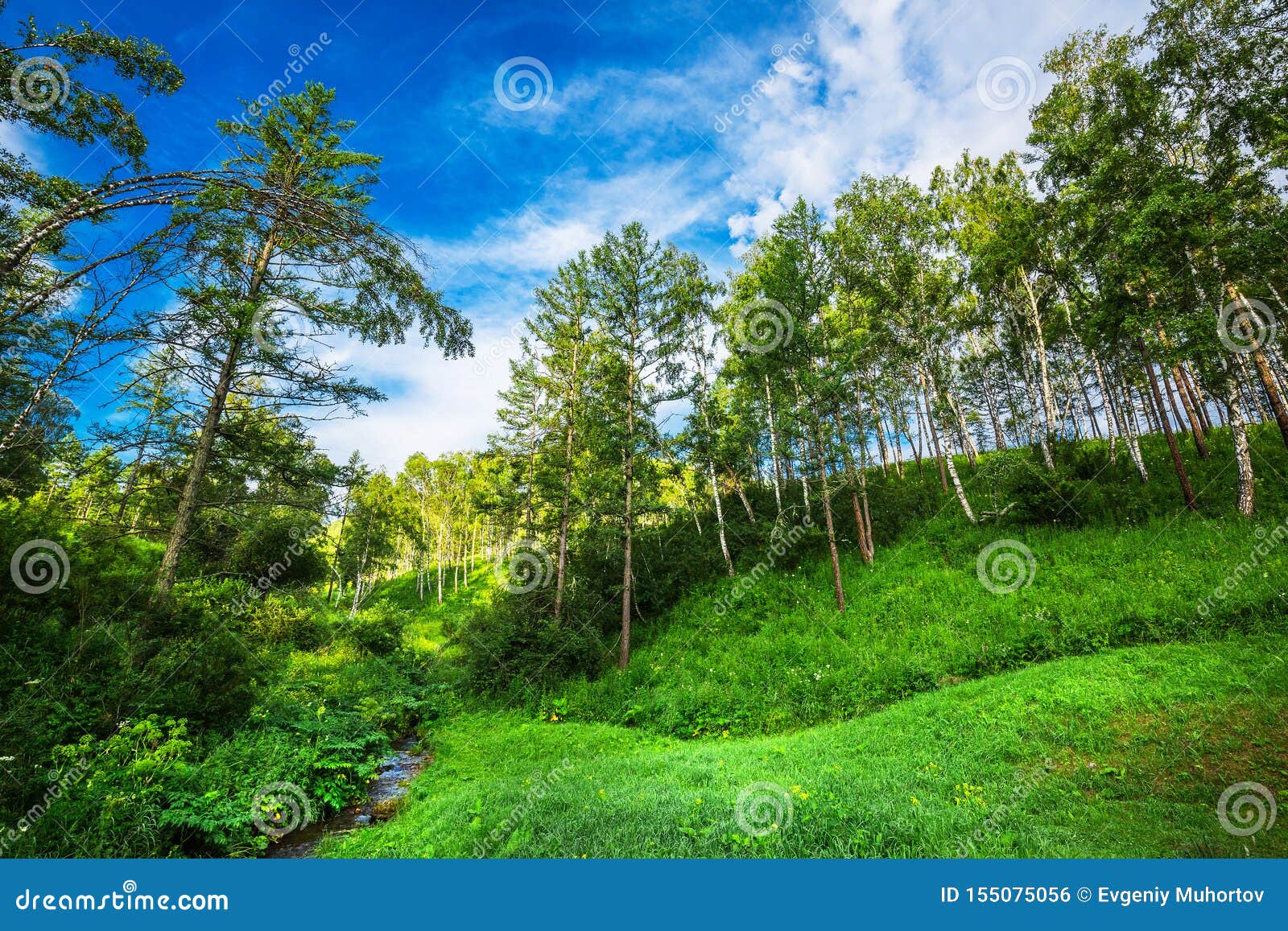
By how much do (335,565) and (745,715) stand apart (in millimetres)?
29854

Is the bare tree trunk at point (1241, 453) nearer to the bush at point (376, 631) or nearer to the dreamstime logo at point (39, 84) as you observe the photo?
the dreamstime logo at point (39, 84)

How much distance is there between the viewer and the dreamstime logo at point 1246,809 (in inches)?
193

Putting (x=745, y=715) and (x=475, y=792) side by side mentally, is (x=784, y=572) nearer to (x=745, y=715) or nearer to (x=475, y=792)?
(x=745, y=715)

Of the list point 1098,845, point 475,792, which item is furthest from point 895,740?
point 475,792

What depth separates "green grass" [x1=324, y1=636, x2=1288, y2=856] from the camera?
490cm

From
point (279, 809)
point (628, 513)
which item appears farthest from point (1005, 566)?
point (279, 809)

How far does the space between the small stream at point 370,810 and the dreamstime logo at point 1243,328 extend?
22324 millimetres

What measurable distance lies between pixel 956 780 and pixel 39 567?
1443cm

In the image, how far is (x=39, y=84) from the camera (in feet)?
13.6
